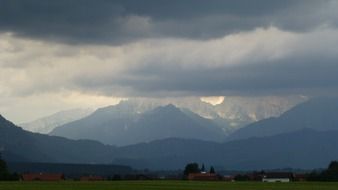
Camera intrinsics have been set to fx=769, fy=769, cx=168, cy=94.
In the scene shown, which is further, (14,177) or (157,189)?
(14,177)

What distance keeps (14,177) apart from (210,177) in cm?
5297

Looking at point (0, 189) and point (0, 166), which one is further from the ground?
point (0, 166)

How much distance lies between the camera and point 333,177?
169 metres

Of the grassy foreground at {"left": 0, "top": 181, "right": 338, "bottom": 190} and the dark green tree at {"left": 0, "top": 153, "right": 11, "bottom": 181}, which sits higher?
the dark green tree at {"left": 0, "top": 153, "right": 11, "bottom": 181}

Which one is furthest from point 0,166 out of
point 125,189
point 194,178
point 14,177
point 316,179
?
point 125,189

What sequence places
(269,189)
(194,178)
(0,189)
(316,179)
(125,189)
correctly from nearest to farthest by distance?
1. (0,189)
2. (125,189)
3. (269,189)
4. (316,179)
5. (194,178)

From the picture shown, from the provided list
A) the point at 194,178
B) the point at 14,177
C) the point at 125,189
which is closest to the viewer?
the point at 125,189

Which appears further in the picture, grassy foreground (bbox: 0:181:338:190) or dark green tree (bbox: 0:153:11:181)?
dark green tree (bbox: 0:153:11:181)

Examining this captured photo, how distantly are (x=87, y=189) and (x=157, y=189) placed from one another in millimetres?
8804

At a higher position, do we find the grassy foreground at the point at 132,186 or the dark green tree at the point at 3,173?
the dark green tree at the point at 3,173

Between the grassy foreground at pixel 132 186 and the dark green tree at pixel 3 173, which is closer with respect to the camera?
the grassy foreground at pixel 132 186

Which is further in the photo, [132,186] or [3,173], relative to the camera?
[3,173]

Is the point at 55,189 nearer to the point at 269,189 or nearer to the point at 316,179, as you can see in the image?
the point at 269,189

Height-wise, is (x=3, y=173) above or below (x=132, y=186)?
above
